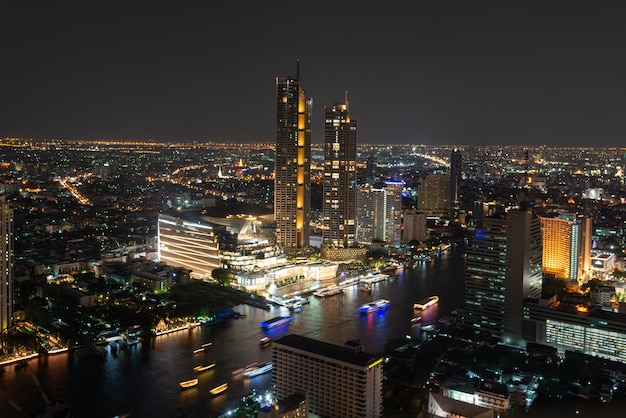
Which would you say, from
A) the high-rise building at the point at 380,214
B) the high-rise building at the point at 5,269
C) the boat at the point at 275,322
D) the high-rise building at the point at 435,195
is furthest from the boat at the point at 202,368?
the high-rise building at the point at 435,195

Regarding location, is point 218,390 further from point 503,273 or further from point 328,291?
point 328,291

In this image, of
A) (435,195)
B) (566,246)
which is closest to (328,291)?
(566,246)

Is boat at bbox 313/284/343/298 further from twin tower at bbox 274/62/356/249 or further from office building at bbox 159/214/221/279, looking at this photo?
twin tower at bbox 274/62/356/249

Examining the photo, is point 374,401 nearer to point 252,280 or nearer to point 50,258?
point 252,280

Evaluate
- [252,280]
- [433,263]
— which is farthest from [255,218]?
[433,263]

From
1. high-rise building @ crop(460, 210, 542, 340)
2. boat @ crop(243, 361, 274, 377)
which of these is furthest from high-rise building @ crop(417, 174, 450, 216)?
boat @ crop(243, 361, 274, 377)

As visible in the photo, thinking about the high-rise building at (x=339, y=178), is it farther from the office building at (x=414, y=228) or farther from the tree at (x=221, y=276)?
the tree at (x=221, y=276)
